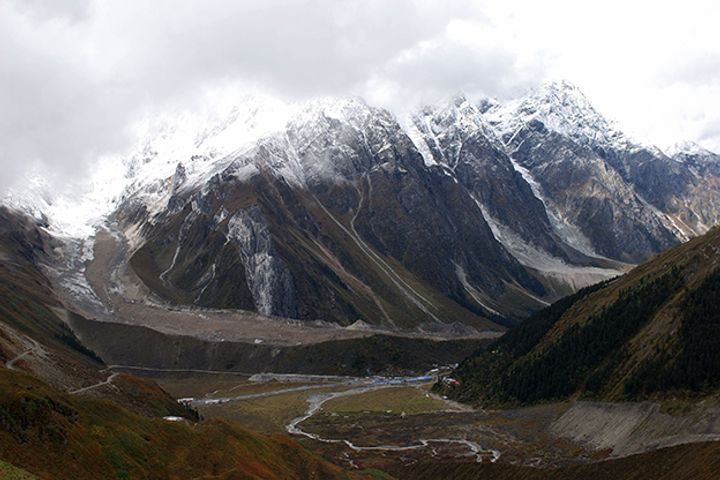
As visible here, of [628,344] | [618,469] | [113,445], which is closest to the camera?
[113,445]

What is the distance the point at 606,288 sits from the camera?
190 meters

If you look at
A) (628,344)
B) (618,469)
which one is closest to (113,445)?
(618,469)

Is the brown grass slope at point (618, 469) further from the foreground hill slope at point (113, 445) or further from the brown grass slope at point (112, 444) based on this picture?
the brown grass slope at point (112, 444)

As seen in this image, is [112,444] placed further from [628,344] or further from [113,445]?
[628,344]

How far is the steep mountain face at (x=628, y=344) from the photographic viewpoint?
123312 millimetres

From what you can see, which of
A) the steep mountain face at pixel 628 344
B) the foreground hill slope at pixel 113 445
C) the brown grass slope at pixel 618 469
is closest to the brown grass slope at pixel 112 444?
the foreground hill slope at pixel 113 445

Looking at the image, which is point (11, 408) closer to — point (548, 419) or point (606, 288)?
point (548, 419)

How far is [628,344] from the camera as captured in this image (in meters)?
143

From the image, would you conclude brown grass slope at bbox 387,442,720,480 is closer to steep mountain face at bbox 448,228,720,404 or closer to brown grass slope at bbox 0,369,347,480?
steep mountain face at bbox 448,228,720,404

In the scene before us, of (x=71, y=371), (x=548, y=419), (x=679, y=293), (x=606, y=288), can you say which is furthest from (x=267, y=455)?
(x=606, y=288)

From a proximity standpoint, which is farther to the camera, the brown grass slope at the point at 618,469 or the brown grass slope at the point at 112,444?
the brown grass slope at the point at 618,469

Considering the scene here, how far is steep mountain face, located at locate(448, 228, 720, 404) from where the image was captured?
12331 centimetres

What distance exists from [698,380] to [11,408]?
104826 millimetres

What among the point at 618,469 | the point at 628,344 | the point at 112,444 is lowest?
the point at 618,469
